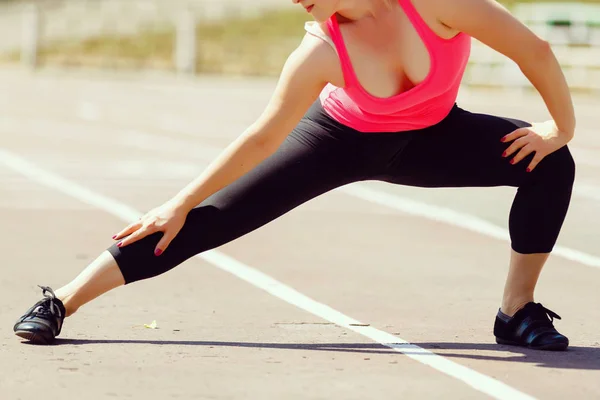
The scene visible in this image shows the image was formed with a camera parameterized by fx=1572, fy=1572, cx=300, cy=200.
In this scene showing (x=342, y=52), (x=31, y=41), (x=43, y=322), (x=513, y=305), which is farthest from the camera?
(x=31, y=41)

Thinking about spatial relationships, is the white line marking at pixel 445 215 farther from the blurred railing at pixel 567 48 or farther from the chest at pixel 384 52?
the blurred railing at pixel 567 48

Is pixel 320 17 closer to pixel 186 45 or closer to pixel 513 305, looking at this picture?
pixel 513 305

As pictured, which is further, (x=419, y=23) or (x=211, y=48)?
(x=211, y=48)

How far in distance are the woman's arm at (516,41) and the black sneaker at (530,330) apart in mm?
754

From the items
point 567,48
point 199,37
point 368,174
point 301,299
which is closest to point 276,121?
point 368,174

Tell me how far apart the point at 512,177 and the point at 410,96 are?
630mm

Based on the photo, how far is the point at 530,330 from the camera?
652cm

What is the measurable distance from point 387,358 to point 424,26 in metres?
1.31

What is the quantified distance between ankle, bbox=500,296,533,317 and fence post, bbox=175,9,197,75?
1170 inches

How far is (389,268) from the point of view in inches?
352

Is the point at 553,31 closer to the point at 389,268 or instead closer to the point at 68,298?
the point at 389,268

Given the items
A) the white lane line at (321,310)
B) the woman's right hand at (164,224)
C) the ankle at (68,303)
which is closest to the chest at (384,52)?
the woman's right hand at (164,224)

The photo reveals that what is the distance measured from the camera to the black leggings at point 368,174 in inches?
256

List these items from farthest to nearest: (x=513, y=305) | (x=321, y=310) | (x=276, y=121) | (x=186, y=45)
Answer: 1. (x=186, y=45)
2. (x=321, y=310)
3. (x=513, y=305)
4. (x=276, y=121)
